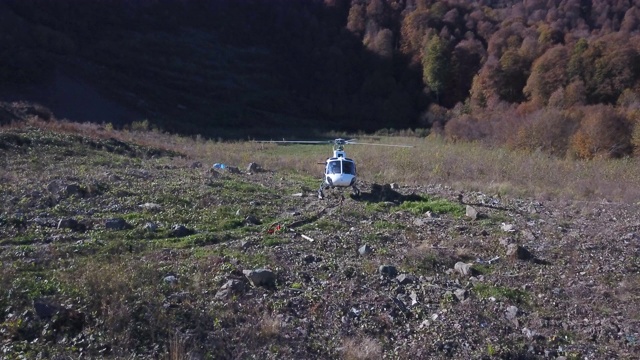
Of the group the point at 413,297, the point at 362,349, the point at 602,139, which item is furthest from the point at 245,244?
the point at 602,139

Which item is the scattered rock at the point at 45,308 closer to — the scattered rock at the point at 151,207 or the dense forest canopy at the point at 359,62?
the scattered rock at the point at 151,207

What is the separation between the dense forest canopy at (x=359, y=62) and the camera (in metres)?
42.0

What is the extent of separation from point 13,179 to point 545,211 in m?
12.2

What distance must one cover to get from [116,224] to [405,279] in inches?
203

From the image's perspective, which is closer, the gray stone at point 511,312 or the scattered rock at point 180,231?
the gray stone at point 511,312

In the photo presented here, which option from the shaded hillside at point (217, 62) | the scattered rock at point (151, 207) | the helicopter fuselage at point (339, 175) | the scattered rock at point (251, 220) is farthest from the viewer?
the shaded hillside at point (217, 62)

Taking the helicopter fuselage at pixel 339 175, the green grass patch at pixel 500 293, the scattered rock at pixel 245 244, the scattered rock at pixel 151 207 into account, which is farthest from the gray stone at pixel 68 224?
the helicopter fuselage at pixel 339 175

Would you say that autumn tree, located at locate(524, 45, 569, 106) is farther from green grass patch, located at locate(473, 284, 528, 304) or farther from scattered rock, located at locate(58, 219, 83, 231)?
scattered rock, located at locate(58, 219, 83, 231)

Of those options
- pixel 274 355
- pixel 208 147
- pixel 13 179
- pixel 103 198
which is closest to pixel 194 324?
pixel 274 355

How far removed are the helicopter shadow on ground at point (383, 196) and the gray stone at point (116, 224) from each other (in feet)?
21.5

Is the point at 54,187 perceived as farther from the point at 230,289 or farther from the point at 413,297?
the point at 413,297

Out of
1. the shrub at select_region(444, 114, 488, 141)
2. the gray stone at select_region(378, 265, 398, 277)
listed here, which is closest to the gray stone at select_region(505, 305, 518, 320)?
the gray stone at select_region(378, 265, 398, 277)

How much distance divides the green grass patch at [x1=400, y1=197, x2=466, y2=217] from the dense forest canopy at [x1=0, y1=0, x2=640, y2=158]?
18.7m

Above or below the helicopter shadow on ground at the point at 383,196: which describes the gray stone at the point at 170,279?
above
